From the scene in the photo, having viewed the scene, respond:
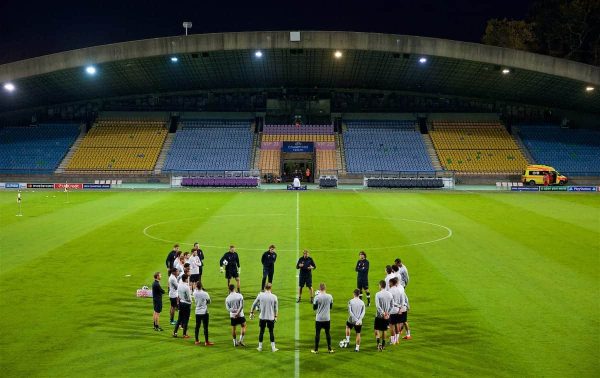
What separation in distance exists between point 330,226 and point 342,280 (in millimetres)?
13415

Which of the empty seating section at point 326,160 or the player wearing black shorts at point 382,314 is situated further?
the empty seating section at point 326,160

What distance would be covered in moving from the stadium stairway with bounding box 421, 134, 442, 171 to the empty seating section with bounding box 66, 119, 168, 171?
35.2m

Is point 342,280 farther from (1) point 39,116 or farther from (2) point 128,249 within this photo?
(1) point 39,116

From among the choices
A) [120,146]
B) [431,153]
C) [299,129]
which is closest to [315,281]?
[431,153]

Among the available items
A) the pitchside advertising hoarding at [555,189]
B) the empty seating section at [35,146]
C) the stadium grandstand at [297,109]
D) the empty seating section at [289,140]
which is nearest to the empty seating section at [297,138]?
the empty seating section at [289,140]

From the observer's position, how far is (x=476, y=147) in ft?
255

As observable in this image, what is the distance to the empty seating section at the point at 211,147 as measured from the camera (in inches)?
2931

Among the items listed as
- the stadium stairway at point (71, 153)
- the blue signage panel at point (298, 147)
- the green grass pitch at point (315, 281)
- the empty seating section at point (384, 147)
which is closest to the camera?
the green grass pitch at point (315, 281)

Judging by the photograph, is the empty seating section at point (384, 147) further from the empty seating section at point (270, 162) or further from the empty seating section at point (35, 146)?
the empty seating section at point (35, 146)

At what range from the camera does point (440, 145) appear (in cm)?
7850

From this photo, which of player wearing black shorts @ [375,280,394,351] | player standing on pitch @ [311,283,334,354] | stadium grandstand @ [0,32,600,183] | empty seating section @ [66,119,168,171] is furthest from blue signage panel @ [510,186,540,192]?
player standing on pitch @ [311,283,334,354]

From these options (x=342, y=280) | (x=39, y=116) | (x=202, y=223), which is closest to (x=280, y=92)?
(x=39, y=116)

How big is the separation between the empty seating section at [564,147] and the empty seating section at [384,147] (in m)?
14.8

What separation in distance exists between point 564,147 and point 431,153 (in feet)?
58.7
